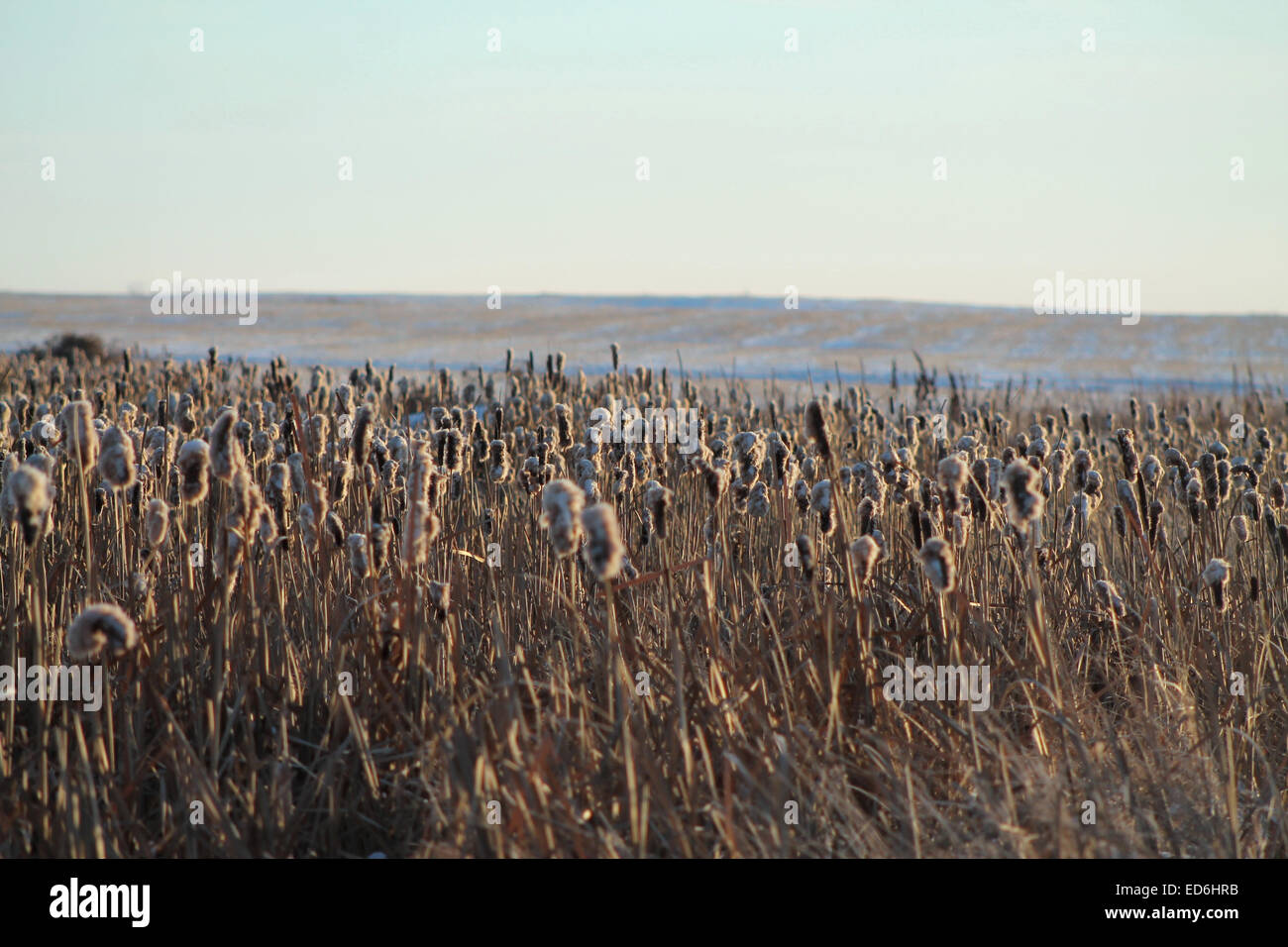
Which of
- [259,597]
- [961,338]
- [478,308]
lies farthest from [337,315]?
[259,597]

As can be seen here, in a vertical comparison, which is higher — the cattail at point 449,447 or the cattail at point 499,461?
the cattail at point 449,447

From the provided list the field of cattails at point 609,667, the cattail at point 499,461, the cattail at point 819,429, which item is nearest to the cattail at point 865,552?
the field of cattails at point 609,667

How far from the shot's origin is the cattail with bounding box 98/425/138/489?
2240 mm

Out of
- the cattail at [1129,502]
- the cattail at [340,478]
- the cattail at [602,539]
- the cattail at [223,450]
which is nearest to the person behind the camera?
the cattail at [602,539]

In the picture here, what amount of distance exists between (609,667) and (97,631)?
1.12 m

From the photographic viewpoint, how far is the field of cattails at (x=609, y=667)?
7.14 ft

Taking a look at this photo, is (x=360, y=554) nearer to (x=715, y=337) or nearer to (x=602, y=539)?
(x=602, y=539)

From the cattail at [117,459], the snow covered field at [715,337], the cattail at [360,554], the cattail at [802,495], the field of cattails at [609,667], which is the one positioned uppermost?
the snow covered field at [715,337]

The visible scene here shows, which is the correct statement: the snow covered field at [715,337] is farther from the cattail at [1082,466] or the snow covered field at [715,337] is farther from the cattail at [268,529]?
the cattail at [268,529]

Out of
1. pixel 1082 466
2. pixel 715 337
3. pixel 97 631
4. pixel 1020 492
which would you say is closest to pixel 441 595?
pixel 97 631

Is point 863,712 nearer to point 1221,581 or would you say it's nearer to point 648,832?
point 648,832

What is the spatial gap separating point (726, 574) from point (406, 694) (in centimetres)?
91

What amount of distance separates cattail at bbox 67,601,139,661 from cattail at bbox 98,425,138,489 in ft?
1.16
